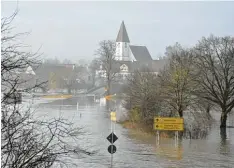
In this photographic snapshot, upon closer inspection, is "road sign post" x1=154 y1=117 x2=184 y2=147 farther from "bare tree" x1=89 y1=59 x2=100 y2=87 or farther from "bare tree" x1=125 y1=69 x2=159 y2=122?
"bare tree" x1=89 y1=59 x2=100 y2=87

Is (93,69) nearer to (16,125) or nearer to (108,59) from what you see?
(108,59)

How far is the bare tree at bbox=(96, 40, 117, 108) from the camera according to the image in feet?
227

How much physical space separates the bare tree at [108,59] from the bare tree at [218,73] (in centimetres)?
3506

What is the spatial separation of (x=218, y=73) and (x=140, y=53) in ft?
281

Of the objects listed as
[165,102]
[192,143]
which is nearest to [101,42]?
[165,102]

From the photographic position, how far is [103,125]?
3169cm

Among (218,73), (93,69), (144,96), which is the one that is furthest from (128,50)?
(144,96)

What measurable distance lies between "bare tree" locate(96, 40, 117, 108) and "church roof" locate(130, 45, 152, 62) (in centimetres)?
4553

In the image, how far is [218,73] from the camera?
33.8 metres

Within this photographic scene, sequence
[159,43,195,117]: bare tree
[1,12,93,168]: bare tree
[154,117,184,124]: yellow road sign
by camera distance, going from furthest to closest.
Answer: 1. [159,43,195,117]: bare tree
2. [154,117,184,124]: yellow road sign
3. [1,12,93,168]: bare tree

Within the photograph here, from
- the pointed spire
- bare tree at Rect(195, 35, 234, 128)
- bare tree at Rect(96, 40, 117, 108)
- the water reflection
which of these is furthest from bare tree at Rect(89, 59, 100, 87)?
the water reflection

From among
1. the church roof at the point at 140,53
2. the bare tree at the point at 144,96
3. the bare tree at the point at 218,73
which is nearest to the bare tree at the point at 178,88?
the bare tree at the point at 144,96

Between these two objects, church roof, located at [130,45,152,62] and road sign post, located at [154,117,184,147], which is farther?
church roof, located at [130,45,152,62]

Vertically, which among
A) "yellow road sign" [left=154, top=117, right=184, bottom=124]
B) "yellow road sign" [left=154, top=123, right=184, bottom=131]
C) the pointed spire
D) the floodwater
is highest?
the pointed spire
